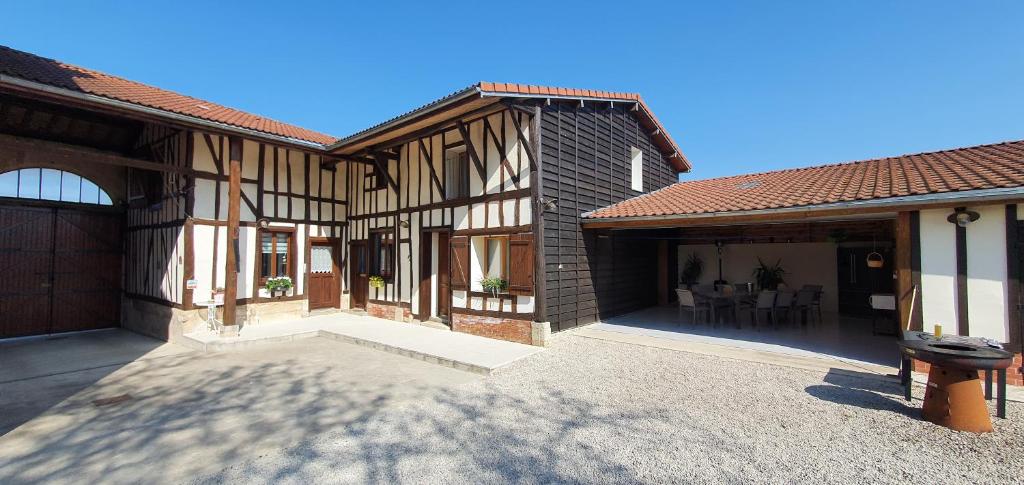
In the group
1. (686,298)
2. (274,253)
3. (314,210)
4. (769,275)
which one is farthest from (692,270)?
(274,253)

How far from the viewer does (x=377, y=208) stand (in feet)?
32.1

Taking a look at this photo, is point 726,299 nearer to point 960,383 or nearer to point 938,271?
point 938,271

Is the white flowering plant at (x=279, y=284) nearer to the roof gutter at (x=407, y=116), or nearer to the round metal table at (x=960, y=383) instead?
the roof gutter at (x=407, y=116)

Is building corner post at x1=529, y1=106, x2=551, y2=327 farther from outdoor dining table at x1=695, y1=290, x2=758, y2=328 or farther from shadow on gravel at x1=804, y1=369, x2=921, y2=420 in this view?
shadow on gravel at x1=804, y1=369, x2=921, y2=420

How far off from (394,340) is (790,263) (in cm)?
909

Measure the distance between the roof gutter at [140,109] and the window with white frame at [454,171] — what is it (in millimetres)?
2901

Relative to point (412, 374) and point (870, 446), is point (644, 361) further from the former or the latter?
point (412, 374)

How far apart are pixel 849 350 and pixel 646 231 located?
484 cm

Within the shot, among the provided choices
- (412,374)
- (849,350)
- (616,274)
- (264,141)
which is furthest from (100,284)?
(849,350)

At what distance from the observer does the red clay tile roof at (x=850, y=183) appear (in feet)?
16.0

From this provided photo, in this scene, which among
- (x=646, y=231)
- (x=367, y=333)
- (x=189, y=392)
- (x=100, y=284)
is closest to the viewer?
(x=189, y=392)

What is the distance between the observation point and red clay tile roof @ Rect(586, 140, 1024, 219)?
4871mm

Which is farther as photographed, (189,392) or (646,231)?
(646,231)

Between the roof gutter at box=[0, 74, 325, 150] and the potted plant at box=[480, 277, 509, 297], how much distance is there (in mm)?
4743
